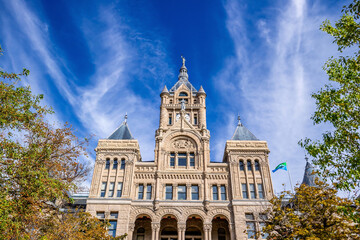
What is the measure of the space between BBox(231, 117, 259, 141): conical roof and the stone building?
0.70 ft

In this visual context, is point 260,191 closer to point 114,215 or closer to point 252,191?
point 252,191

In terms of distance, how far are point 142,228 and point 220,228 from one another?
10.1m

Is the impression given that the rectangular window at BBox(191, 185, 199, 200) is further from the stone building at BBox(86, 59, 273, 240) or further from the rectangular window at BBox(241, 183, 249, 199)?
the rectangular window at BBox(241, 183, 249, 199)

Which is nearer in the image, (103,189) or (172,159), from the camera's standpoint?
(103,189)

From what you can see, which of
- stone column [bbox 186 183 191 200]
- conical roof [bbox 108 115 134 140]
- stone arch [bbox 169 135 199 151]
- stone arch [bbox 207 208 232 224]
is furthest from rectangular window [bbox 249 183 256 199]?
conical roof [bbox 108 115 134 140]

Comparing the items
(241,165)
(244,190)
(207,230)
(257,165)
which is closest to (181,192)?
(207,230)

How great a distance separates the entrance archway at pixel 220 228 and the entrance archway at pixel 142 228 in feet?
26.9

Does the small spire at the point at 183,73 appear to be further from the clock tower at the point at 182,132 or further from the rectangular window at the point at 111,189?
the rectangular window at the point at 111,189

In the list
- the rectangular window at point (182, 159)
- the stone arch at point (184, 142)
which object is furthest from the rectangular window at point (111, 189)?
the stone arch at point (184, 142)

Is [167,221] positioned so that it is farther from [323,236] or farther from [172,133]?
[323,236]

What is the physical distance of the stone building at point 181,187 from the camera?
32906 mm

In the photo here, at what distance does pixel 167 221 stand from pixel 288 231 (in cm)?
1856

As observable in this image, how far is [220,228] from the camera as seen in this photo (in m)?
35.2

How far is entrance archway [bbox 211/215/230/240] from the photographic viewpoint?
3447 cm
